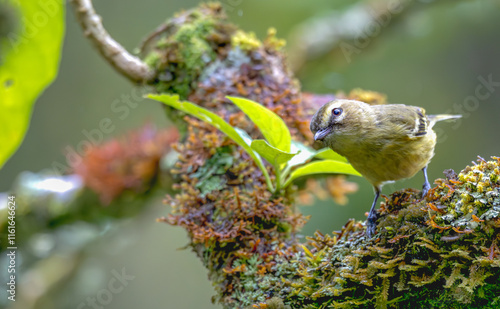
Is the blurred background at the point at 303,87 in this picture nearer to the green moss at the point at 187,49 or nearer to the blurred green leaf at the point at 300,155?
the green moss at the point at 187,49

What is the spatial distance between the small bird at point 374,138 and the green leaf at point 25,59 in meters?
1.83

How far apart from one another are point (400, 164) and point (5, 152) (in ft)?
8.48

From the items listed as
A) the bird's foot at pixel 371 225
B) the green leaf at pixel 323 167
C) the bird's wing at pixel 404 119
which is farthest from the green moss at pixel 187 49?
the bird's foot at pixel 371 225

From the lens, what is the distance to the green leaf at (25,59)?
9.76 ft

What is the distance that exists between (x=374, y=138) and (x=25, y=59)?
2310 millimetres

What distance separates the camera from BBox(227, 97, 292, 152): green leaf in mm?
2275

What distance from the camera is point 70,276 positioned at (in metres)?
5.09

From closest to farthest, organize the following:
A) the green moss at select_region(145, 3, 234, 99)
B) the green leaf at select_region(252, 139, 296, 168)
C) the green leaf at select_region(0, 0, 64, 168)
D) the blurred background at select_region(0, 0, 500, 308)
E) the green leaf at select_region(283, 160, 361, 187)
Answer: the green leaf at select_region(252, 139, 296, 168) → the green leaf at select_region(283, 160, 361, 187) → the green leaf at select_region(0, 0, 64, 168) → the green moss at select_region(145, 3, 234, 99) → the blurred background at select_region(0, 0, 500, 308)

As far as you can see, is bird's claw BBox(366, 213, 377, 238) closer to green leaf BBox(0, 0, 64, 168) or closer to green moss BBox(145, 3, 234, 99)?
green moss BBox(145, 3, 234, 99)

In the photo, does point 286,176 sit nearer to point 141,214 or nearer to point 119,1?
point 141,214

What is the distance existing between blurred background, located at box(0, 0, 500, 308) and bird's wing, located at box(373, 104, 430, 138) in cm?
211

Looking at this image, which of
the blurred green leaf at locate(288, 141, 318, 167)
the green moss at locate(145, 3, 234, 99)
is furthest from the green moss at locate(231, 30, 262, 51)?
the blurred green leaf at locate(288, 141, 318, 167)

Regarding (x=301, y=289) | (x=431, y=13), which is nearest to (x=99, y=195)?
(x=301, y=289)

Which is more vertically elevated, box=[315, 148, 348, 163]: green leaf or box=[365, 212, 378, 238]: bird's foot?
box=[315, 148, 348, 163]: green leaf
